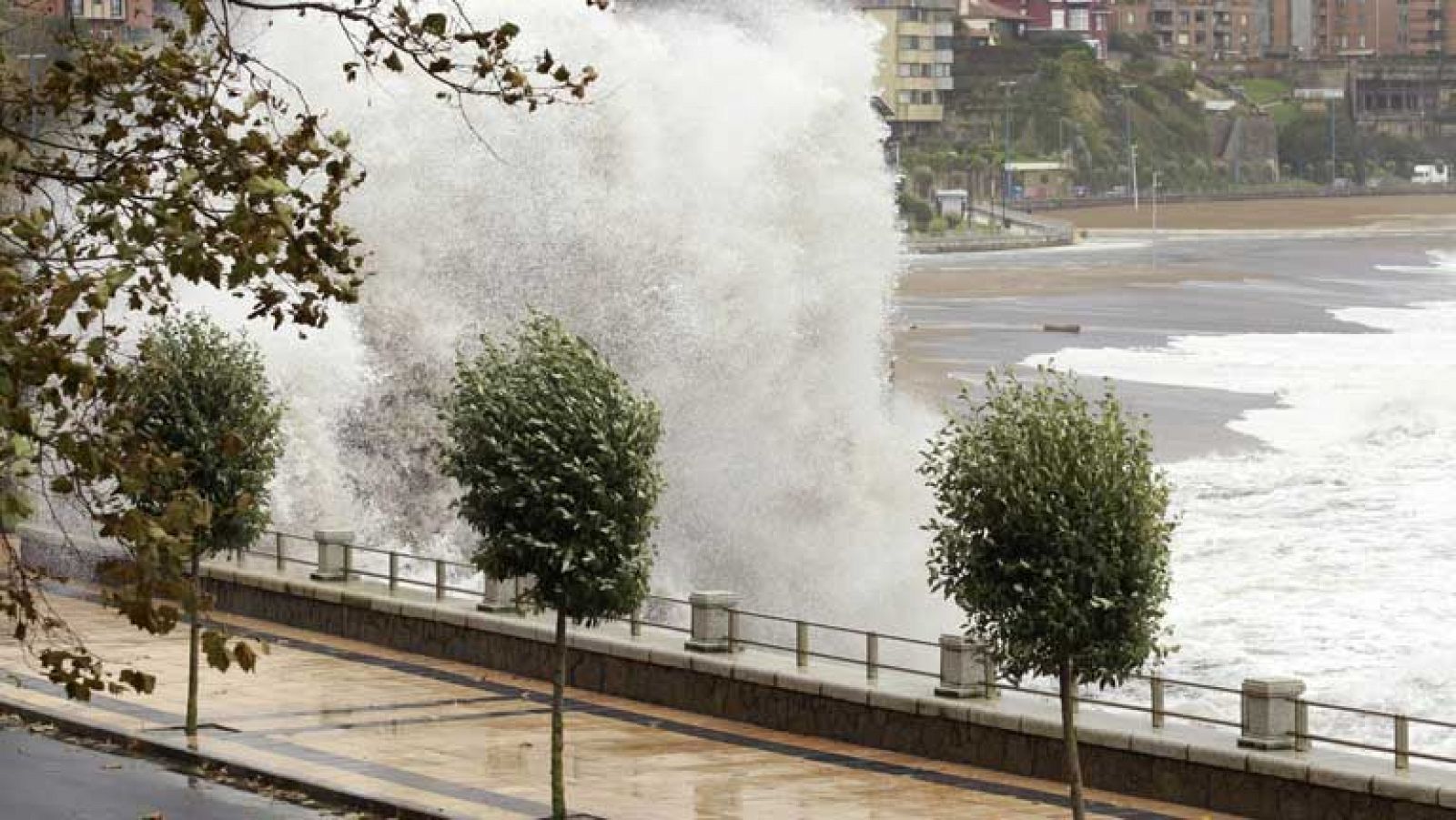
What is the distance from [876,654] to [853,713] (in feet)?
2.04

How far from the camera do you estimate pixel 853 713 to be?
84.3ft

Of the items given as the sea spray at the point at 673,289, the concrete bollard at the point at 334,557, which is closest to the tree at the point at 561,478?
the concrete bollard at the point at 334,557

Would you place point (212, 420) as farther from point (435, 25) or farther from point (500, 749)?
point (435, 25)

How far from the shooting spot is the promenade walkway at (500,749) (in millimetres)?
22984

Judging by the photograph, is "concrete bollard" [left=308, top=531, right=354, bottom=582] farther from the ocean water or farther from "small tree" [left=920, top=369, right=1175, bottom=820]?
"small tree" [left=920, top=369, right=1175, bottom=820]

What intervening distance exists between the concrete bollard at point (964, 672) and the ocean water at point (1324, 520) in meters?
9.31

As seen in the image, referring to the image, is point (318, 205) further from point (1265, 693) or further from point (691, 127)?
point (691, 127)

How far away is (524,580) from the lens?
3116 centimetres

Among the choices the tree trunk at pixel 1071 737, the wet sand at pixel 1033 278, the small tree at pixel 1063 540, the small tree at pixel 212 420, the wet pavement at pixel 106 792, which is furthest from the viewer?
the wet sand at pixel 1033 278

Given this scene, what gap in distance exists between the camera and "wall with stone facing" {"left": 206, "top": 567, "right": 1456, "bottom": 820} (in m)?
21.6

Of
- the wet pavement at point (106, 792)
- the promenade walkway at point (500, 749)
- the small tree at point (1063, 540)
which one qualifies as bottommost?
the wet pavement at point (106, 792)

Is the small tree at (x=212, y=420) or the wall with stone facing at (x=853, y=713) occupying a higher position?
the small tree at (x=212, y=420)

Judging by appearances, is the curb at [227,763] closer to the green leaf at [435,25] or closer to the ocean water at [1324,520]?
the green leaf at [435,25]

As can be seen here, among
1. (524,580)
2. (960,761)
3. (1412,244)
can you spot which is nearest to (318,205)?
(960,761)
